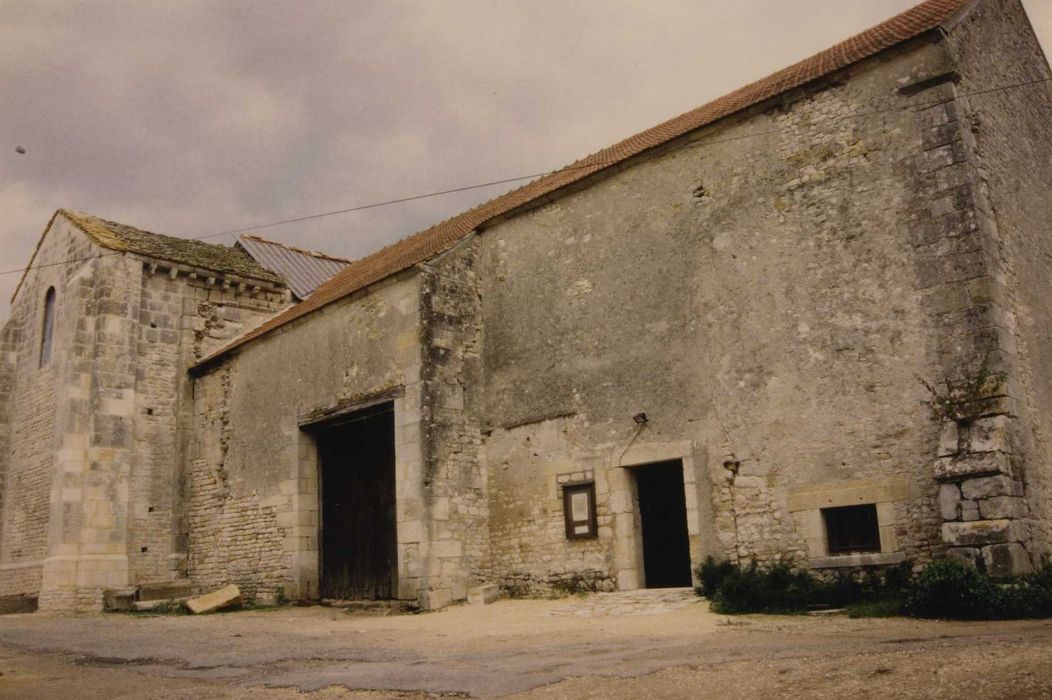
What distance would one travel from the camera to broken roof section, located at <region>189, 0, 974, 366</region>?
10.1m

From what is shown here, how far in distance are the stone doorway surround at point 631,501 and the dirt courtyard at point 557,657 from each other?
0.48 meters

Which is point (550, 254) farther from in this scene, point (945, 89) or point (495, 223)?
point (945, 89)

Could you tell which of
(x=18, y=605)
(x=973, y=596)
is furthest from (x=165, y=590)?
(x=973, y=596)

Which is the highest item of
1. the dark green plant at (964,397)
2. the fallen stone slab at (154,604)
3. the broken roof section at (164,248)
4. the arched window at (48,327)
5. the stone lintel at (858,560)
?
the broken roof section at (164,248)

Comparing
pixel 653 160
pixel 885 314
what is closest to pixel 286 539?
pixel 653 160

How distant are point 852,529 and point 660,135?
19.9 ft

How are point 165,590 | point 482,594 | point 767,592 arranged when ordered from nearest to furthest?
point 767,592 < point 482,594 < point 165,590

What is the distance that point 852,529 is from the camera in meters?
9.22

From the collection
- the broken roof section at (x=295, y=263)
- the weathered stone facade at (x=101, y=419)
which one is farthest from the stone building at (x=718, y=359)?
the broken roof section at (x=295, y=263)

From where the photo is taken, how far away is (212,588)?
15.8m

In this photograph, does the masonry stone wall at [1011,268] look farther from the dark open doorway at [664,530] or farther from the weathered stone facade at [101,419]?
the weathered stone facade at [101,419]

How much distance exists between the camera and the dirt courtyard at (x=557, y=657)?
484cm

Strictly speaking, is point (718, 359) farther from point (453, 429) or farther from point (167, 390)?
point (167, 390)

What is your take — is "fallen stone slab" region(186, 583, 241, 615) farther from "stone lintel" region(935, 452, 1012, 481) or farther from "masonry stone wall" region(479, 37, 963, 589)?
"stone lintel" region(935, 452, 1012, 481)
